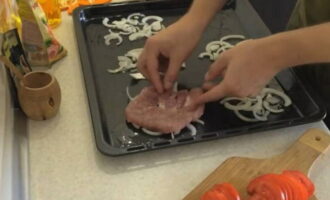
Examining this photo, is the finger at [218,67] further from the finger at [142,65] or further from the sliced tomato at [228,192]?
the sliced tomato at [228,192]

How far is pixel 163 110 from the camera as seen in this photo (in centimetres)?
84

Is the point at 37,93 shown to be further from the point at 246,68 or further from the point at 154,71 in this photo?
the point at 246,68

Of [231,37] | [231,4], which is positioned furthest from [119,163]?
[231,4]

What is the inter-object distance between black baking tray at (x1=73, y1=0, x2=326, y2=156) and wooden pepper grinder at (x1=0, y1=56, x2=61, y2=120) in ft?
0.27

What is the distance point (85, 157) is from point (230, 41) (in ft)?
1.55

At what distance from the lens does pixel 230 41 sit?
1.04 m

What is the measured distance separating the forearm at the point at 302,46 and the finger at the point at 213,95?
0.36ft

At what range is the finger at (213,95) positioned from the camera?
791 mm

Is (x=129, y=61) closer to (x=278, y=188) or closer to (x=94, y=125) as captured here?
(x=94, y=125)

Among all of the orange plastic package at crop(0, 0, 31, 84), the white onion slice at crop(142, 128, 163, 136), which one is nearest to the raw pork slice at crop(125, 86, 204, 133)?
the white onion slice at crop(142, 128, 163, 136)

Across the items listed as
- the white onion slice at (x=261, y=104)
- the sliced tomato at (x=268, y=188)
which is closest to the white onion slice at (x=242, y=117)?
the white onion slice at (x=261, y=104)

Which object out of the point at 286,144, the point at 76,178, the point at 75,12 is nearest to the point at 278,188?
the point at 286,144

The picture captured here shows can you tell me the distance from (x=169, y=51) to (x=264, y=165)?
12.0 inches

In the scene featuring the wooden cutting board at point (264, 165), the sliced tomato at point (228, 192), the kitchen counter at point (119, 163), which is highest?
the sliced tomato at point (228, 192)
